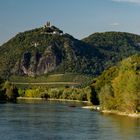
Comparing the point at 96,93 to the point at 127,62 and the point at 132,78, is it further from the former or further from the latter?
the point at 132,78

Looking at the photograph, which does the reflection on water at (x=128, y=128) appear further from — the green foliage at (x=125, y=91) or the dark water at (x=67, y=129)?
the green foliage at (x=125, y=91)

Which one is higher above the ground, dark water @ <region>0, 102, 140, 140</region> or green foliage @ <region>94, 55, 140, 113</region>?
green foliage @ <region>94, 55, 140, 113</region>

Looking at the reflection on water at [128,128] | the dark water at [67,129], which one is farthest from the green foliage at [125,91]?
the reflection on water at [128,128]

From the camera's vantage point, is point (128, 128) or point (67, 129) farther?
point (128, 128)

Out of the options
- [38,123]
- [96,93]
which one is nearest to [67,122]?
[38,123]

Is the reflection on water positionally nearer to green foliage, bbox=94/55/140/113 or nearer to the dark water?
the dark water

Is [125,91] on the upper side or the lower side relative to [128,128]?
upper

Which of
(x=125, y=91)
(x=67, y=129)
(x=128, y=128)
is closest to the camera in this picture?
(x=67, y=129)

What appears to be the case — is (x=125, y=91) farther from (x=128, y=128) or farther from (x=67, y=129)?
(x=67, y=129)

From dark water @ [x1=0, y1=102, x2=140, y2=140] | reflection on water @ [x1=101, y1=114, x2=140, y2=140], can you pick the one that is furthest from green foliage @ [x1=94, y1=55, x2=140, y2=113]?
reflection on water @ [x1=101, y1=114, x2=140, y2=140]

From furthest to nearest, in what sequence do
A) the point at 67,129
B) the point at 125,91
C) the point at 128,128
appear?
the point at 125,91
the point at 128,128
the point at 67,129

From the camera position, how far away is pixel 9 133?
86.0 m

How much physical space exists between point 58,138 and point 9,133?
30.8 ft

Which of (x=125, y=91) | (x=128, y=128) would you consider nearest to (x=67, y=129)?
(x=128, y=128)
